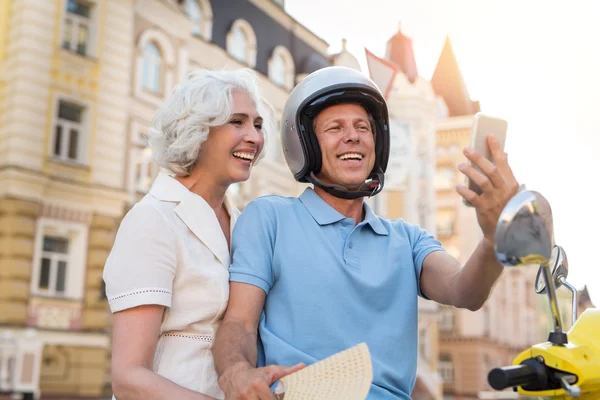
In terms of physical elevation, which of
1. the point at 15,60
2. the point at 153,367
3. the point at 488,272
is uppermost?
the point at 15,60

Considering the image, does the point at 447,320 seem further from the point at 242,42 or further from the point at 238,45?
the point at 238,45

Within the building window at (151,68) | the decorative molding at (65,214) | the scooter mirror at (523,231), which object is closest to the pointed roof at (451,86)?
the building window at (151,68)

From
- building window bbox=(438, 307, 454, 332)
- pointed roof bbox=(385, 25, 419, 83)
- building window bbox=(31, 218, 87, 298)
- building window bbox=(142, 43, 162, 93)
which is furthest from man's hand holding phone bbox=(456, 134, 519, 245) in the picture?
building window bbox=(438, 307, 454, 332)

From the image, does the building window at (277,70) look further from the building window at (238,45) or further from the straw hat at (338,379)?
the straw hat at (338,379)

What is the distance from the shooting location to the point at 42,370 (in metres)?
8.08

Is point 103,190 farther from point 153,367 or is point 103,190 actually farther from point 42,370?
point 153,367

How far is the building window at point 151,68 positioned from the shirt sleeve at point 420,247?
8471 millimetres

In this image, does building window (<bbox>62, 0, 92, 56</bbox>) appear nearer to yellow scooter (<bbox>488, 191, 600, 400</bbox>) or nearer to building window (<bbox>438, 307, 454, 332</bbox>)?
yellow scooter (<bbox>488, 191, 600, 400</bbox>)

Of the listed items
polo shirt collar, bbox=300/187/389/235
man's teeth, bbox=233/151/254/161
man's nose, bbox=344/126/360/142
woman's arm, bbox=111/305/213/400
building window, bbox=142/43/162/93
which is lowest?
woman's arm, bbox=111/305/213/400

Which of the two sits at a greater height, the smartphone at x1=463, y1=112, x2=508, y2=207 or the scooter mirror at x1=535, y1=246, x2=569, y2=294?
the smartphone at x1=463, y1=112, x2=508, y2=207

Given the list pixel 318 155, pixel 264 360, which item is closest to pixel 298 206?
pixel 318 155

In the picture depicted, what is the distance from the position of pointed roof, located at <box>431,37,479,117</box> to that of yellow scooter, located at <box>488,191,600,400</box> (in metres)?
30.1

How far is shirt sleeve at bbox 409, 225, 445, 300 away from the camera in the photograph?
2.10 m

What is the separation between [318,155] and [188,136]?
438 millimetres
